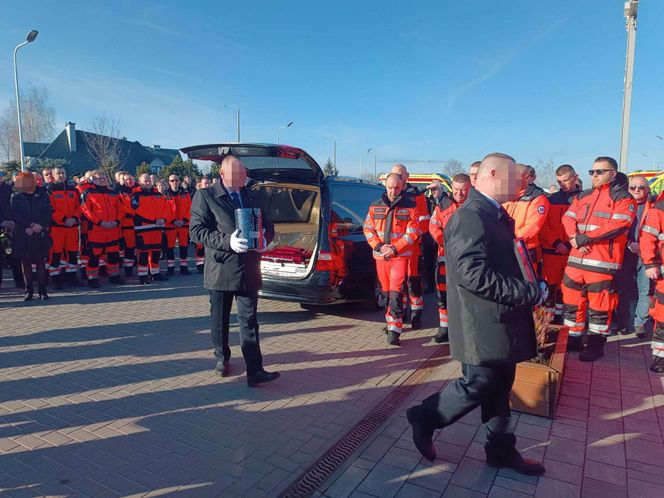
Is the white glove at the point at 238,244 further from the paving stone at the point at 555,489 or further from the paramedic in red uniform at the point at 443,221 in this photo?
the paving stone at the point at 555,489

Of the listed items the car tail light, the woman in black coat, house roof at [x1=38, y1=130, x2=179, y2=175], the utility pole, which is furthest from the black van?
house roof at [x1=38, y1=130, x2=179, y2=175]

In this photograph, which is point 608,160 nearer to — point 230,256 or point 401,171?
point 401,171

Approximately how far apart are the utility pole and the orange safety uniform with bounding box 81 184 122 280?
1047 cm

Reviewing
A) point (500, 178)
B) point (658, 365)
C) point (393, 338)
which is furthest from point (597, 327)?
point (500, 178)

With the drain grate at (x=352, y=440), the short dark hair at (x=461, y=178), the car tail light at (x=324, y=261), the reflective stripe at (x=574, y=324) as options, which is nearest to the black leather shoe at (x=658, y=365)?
the reflective stripe at (x=574, y=324)

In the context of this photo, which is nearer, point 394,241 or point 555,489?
point 555,489

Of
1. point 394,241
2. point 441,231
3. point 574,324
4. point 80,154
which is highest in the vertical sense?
point 80,154

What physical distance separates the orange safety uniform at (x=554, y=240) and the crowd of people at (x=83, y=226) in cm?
684

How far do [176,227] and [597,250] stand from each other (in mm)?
7760

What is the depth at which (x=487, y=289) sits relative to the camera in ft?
7.82

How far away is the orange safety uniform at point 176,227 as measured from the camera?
9.34 m

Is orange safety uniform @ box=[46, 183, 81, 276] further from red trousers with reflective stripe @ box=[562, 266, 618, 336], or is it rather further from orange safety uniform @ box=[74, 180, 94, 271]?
red trousers with reflective stripe @ box=[562, 266, 618, 336]

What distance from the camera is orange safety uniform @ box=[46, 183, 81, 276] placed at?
8086mm

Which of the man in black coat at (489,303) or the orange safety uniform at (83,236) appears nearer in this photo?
the man in black coat at (489,303)
